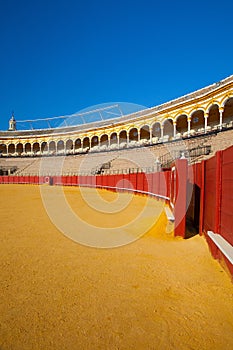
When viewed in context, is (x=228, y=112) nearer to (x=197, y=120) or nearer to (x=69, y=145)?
(x=197, y=120)

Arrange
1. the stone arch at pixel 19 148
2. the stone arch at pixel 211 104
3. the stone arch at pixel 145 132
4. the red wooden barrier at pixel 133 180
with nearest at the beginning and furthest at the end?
the red wooden barrier at pixel 133 180 → the stone arch at pixel 211 104 → the stone arch at pixel 145 132 → the stone arch at pixel 19 148

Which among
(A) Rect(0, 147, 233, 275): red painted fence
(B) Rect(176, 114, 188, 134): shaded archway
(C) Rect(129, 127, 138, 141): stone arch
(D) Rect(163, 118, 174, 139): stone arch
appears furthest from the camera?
(C) Rect(129, 127, 138, 141): stone arch

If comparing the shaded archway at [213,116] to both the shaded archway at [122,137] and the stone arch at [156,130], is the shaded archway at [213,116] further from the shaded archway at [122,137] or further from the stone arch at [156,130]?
the shaded archway at [122,137]

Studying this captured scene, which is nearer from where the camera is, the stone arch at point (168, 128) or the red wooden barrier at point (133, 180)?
the red wooden barrier at point (133, 180)

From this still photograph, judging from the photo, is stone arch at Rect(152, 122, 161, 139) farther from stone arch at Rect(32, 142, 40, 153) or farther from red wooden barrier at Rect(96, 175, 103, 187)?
stone arch at Rect(32, 142, 40, 153)

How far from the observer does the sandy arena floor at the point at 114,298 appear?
69.3 inches

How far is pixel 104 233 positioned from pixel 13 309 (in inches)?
119

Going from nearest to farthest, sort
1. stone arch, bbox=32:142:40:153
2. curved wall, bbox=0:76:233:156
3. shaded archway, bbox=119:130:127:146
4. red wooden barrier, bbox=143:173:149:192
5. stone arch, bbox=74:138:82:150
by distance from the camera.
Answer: red wooden barrier, bbox=143:173:149:192 → curved wall, bbox=0:76:233:156 → shaded archway, bbox=119:130:127:146 → stone arch, bbox=74:138:82:150 → stone arch, bbox=32:142:40:153

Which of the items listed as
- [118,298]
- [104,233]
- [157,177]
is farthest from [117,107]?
[118,298]

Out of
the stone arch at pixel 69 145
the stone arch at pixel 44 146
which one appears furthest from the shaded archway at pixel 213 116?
the stone arch at pixel 44 146

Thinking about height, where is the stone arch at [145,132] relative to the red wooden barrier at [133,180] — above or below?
above

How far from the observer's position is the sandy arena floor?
1760 millimetres

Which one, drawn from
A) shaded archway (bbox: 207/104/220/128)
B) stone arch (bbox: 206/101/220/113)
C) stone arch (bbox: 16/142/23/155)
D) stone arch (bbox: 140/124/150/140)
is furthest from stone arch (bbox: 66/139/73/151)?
stone arch (bbox: 206/101/220/113)

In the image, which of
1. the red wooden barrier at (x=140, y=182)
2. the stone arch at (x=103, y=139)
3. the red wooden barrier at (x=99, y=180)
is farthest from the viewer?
the stone arch at (x=103, y=139)
